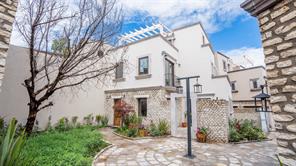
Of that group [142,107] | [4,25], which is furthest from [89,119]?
[4,25]

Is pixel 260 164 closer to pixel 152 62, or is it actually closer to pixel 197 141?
pixel 197 141

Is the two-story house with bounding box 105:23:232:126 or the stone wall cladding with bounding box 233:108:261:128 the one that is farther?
the stone wall cladding with bounding box 233:108:261:128

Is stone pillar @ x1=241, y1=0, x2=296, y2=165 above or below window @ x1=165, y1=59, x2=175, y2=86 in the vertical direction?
below

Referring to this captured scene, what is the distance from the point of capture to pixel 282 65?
8.07 feet

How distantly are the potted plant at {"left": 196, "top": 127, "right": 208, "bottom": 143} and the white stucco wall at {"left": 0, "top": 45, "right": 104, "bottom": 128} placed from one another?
24.7 feet

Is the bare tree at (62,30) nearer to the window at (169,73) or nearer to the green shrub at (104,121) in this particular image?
the window at (169,73)

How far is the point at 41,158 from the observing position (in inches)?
144

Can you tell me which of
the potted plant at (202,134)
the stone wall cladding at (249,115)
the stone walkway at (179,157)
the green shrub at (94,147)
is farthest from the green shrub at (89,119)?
the stone wall cladding at (249,115)

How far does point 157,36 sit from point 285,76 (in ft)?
30.7

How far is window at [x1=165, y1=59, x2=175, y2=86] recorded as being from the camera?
38.1 feet

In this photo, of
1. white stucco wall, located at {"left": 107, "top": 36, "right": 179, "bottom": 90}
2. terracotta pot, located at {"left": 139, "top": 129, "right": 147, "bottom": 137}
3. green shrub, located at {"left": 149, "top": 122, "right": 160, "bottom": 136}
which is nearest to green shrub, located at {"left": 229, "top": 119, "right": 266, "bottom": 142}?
green shrub, located at {"left": 149, "top": 122, "right": 160, "bottom": 136}

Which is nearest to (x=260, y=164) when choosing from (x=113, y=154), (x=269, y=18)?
(x=269, y=18)

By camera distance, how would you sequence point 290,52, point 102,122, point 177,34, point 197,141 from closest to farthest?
point 290,52, point 197,141, point 102,122, point 177,34

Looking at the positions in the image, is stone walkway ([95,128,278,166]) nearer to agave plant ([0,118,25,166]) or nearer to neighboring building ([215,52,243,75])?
agave plant ([0,118,25,166])
